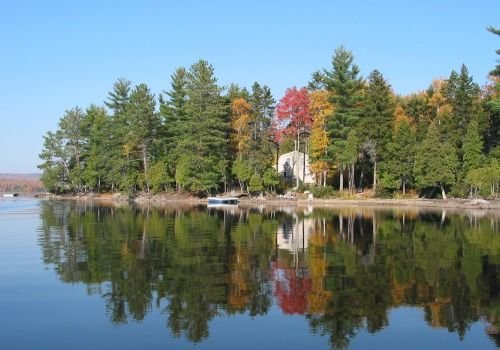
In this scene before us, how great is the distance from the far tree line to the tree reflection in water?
1184 inches

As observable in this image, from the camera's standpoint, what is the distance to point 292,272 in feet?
64.3

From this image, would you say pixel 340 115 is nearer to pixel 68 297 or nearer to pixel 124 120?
pixel 124 120

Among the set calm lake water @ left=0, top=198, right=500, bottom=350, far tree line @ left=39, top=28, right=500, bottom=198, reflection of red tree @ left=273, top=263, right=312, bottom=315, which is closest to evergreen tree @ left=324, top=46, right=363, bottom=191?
far tree line @ left=39, top=28, right=500, bottom=198

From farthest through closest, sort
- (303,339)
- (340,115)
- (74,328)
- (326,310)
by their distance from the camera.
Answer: (340,115)
(326,310)
(74,328)
(303,339)

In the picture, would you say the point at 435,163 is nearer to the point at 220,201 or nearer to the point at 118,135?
the point at 220,201

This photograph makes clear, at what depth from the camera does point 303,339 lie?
39.6 ft

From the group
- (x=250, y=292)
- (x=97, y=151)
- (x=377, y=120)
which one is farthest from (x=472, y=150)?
(x=97, y=151)

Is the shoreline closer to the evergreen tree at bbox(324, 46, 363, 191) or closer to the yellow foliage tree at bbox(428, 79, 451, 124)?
the evergreen tree at bbox(324, 46, 363, 191)

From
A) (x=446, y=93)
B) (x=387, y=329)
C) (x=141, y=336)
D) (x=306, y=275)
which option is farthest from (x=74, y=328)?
(x=446, y=93)

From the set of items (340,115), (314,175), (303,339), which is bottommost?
(303,339)

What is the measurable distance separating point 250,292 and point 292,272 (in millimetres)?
3584

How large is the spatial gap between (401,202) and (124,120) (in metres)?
43.9

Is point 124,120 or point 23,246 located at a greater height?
point 124,120

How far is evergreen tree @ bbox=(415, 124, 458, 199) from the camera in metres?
60.3
